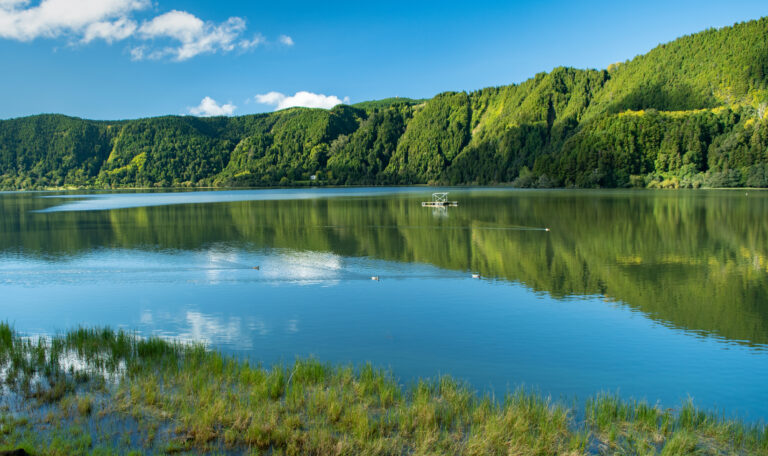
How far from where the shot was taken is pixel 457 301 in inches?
676

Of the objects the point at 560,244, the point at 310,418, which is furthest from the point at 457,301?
the point at 560,244

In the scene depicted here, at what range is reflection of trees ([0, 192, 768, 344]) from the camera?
17.5 meters

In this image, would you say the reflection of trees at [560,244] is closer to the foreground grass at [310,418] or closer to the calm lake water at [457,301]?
the calm lake water at [457,301]

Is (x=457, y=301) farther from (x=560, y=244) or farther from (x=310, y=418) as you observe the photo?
(x=560, y=244)

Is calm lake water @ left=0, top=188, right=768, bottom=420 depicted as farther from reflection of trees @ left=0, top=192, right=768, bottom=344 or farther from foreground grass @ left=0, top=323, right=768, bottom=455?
foreground grass @ left=0, top=323, right=768, bottom=455

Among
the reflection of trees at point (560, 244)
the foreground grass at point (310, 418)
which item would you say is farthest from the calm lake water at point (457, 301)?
the foreground grass at point (310, 418)

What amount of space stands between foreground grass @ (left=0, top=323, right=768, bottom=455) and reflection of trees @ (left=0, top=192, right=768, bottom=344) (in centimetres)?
749

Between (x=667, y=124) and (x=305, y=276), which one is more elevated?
(x=667, y=124)

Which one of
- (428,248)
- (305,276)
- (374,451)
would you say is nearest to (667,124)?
(428,248)

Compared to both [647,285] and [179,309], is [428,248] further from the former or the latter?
[179,309]

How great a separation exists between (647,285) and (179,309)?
54.9 feet

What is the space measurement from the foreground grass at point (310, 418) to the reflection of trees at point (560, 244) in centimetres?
749

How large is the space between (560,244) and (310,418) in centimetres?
2597

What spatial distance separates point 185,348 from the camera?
11352mm
